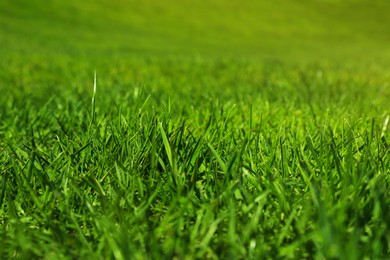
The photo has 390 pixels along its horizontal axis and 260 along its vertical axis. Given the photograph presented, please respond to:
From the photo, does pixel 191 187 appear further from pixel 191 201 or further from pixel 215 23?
pixel 215 23

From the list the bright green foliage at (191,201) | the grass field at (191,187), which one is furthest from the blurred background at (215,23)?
the bright green foliage at (191,201)

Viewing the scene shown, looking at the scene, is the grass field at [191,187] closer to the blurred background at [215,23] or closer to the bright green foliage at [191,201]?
the bright green foliage at [191,201]

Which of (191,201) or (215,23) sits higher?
(191,201)

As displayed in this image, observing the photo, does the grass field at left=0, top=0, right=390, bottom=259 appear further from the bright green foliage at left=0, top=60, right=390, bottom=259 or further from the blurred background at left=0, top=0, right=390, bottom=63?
the blurred background at left=0, top=0, right=390, bottom=63

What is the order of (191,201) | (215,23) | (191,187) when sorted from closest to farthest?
(191,201) < (191,187) < (215,23)

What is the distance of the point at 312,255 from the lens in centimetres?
146

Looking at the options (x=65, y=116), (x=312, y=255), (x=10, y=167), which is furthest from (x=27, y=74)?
(x=312, y=255)

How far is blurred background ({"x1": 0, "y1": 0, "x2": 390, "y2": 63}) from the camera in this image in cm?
2708

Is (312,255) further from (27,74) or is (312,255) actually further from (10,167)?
(27,74)

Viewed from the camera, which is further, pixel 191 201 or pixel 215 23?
pixel 215 23

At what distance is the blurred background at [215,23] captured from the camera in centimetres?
2708

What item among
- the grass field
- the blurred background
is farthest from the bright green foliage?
the blurred background

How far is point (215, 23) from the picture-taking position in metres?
35.9

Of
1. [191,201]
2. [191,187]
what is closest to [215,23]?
[191,187]
